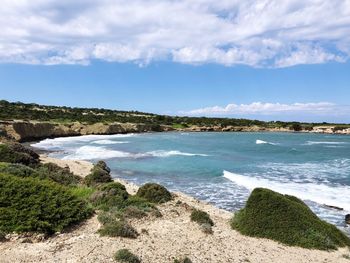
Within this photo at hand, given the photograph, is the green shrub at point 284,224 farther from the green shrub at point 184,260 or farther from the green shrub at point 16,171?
the green shrub at point 16,171

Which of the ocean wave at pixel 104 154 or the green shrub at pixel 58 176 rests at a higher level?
the green shrub at pixel 58 176

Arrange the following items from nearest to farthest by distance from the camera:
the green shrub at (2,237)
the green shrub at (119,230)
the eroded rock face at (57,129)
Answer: the green shrub at (2,237)
the green shrub at (119,230)
the eroded rock face at (57,129)

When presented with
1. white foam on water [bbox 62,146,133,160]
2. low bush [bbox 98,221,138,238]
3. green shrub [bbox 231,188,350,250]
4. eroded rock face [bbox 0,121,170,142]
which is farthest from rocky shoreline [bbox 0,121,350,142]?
green shrub [bbox 231,188,350,250]

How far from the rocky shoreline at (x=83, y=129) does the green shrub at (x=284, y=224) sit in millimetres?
43714

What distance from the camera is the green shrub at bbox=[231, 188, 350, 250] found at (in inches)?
543

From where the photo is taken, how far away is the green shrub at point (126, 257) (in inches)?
421

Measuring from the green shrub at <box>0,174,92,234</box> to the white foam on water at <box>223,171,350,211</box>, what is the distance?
14219 mm

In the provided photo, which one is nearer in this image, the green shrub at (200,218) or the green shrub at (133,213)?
the green shrub at (133,213)

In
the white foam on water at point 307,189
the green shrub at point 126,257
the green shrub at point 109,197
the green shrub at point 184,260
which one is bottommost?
the white foam on water at point 307,189

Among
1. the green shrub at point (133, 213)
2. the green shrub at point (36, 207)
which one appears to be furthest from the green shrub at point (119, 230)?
the green shrub at point (133, 213)

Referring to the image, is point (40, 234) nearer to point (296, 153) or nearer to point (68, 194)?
point (68, 194)

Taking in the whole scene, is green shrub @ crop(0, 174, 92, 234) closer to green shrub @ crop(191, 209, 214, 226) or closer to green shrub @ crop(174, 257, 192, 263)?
green shrub @ crop(191, 209, 214, 226)

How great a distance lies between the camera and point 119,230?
12.5 metres

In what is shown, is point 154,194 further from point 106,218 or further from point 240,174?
point 240,174
